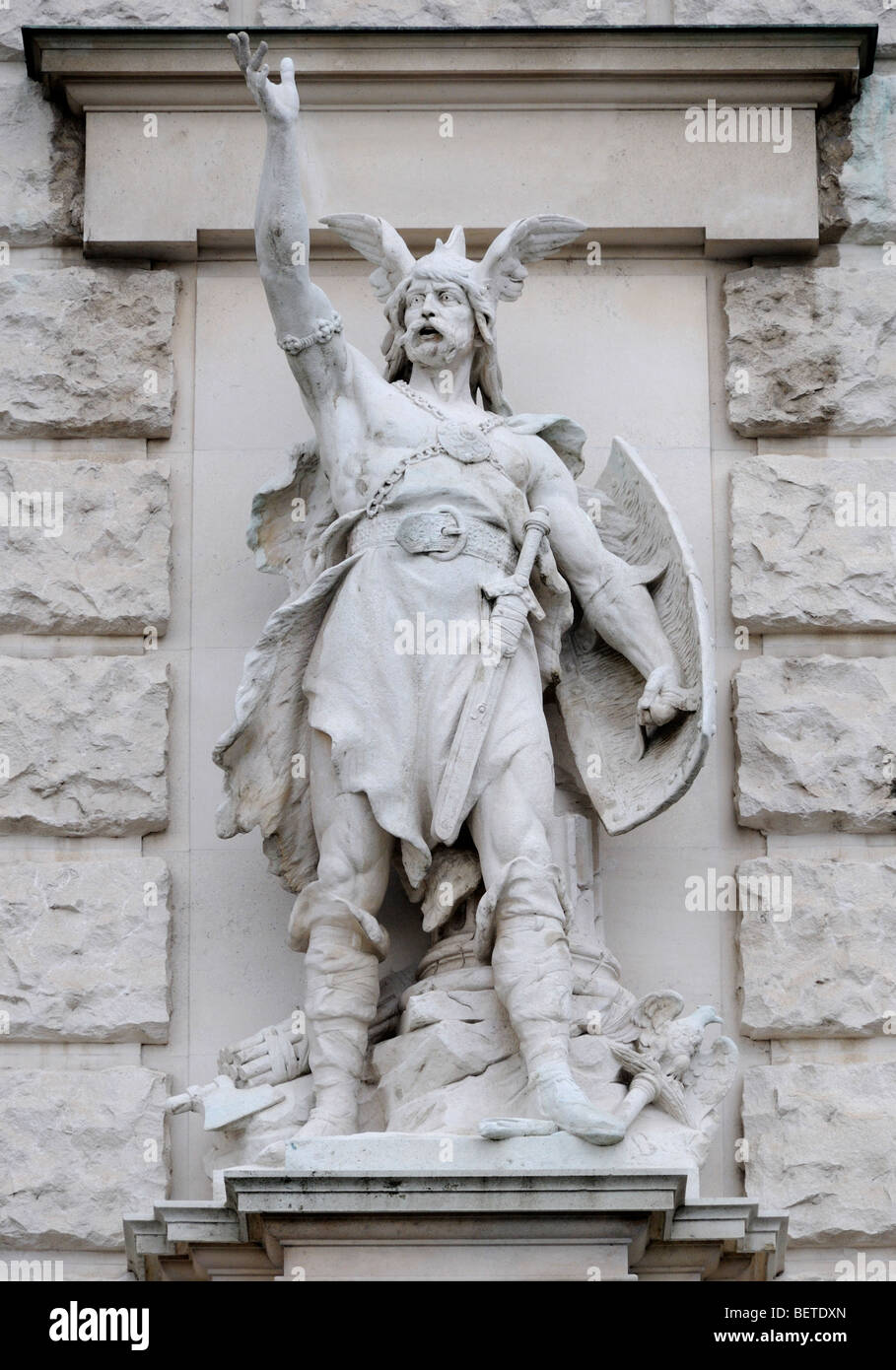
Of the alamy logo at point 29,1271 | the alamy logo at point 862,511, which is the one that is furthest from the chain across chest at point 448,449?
the alamy logo at point 29,1271

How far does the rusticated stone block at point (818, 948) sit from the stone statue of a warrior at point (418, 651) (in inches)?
22.3

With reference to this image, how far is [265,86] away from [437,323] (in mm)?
937

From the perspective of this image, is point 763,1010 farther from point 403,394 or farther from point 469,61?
point 469,61

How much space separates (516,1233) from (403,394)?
2.42 metres

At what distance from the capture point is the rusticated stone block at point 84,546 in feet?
31.6

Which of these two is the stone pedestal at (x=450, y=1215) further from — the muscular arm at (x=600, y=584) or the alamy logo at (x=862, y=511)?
the alamy logo at (x=862, y=511)

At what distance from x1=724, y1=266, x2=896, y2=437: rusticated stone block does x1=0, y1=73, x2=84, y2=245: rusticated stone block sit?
6.59 ft

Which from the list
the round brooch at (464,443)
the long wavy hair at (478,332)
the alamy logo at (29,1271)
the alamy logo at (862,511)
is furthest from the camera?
the alamy logo at (862,511)

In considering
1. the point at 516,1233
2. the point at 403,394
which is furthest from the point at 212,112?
the point at 516,1233

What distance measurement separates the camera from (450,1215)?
810cm

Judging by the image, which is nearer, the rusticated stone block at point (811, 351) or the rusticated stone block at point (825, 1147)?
the rusticated stone block at point (825, 1147)

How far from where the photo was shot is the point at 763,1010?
921cm

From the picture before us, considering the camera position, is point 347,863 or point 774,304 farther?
point 774,304

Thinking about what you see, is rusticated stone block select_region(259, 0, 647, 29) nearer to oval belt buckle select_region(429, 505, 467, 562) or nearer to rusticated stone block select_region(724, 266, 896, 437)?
rusticated stone block select_region(724, 266, 896, 437)
